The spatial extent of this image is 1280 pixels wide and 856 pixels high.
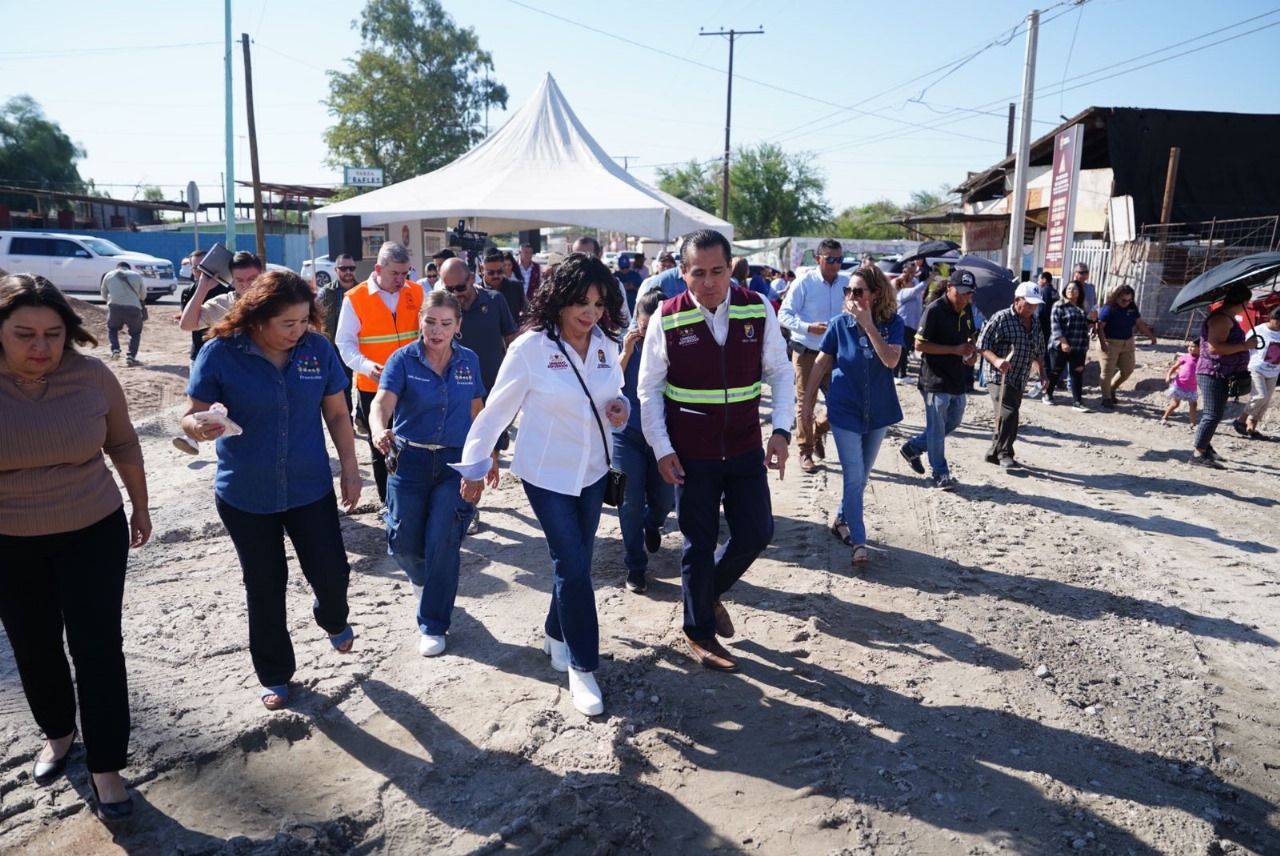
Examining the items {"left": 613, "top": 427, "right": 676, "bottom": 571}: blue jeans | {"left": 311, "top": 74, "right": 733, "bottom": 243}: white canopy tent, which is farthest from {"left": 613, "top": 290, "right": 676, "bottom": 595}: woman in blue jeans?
{"left": 311, "top": 74, "right": 733, "bottom": 243}: white canopy tent

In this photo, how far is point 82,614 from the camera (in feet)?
9.85

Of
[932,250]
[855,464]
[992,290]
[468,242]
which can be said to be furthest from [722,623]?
[932,250]

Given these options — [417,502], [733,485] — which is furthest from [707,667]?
[417,502]

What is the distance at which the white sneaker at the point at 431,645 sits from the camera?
14.0 feet

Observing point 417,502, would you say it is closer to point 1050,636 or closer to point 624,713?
point 624,713

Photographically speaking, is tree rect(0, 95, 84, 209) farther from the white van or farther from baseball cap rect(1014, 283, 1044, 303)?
baseball cap rect(1014, 283, 1044, 303)

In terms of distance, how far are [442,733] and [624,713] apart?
0.75 meters

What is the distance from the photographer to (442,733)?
3.59 m

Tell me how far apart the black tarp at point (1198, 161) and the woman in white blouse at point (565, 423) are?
19836mm

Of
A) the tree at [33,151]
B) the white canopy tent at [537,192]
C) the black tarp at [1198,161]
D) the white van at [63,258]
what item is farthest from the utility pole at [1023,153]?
the tree at [33,151]

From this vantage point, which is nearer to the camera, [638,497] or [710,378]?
[710,378]

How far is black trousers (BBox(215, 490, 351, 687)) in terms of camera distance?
139 inches

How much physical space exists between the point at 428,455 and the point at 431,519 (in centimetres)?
31

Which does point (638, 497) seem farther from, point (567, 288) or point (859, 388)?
point (567, 288)
